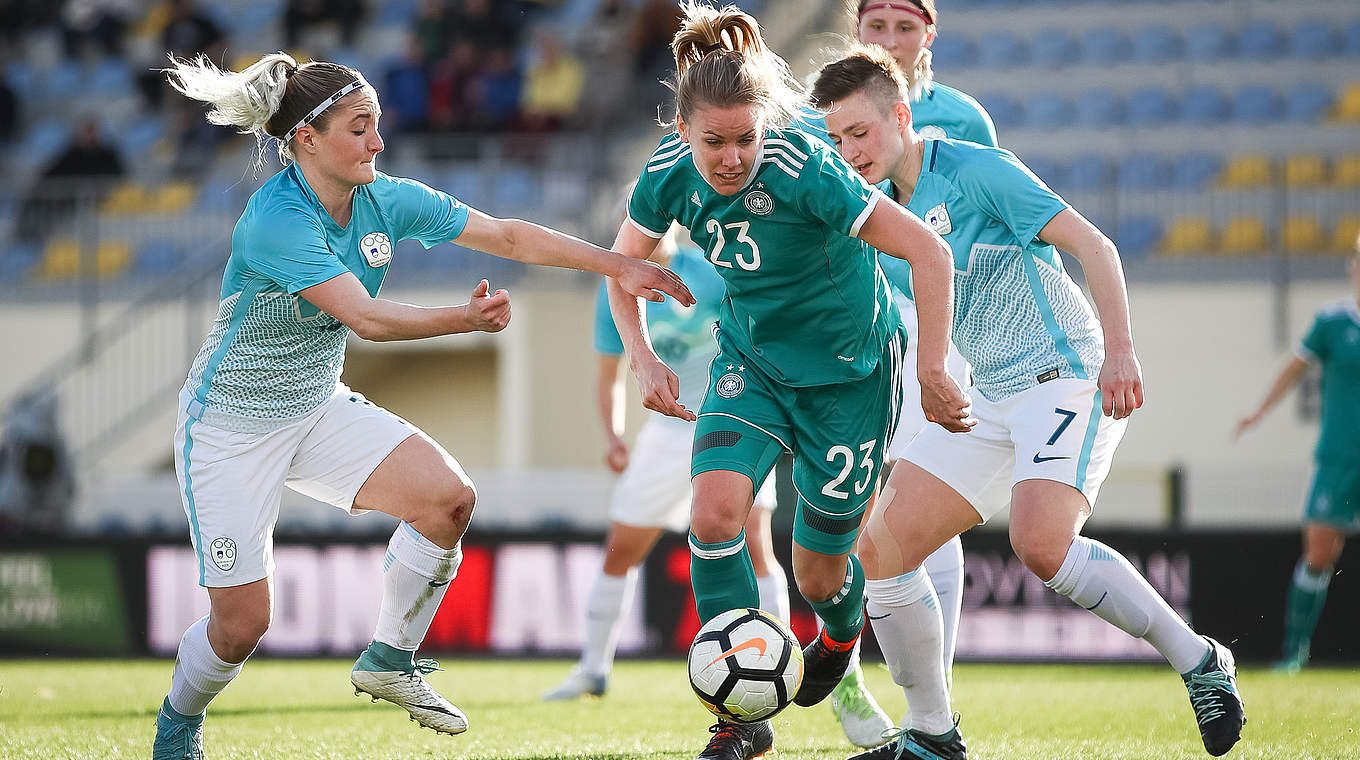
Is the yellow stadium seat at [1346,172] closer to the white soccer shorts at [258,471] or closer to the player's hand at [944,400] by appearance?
the player's hand at [944,400]

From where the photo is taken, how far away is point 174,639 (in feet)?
31.6

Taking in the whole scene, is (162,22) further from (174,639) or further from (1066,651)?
(1066,651)

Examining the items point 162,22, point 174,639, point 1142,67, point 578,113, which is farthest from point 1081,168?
point 162,22

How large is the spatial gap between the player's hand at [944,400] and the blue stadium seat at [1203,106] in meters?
11.9

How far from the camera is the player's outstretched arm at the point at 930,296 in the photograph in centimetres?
402

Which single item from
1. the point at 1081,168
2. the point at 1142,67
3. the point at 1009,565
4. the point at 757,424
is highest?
the point at 1142,67

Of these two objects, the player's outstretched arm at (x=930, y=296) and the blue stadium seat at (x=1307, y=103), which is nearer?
the player's outstretched arm at (x=930, y=296)

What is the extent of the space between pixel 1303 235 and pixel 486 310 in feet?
34.3

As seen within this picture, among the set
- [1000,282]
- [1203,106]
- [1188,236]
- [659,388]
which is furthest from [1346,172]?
[659,388]

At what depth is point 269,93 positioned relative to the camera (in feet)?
14.5

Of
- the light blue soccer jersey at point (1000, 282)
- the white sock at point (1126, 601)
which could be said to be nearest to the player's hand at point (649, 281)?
the light blue soccer jersey at point (1000, 282)

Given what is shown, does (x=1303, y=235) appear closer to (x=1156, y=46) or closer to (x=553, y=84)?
(x=1156, y=46)

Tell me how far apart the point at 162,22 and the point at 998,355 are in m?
16.0

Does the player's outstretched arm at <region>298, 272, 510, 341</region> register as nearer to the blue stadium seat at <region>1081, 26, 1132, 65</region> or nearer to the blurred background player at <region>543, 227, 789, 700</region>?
the blurred background player at <region>543, 227, 789, 700</region>
